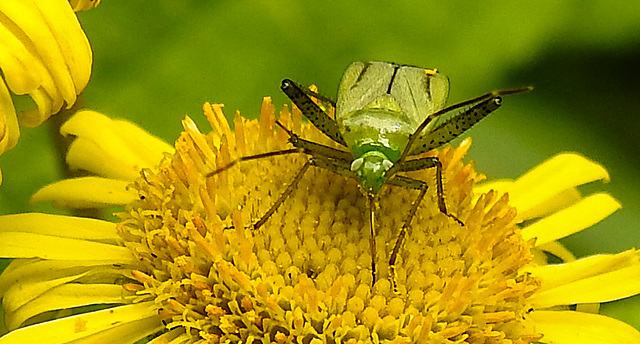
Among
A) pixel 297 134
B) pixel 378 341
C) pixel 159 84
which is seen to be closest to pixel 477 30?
pixel 159 84

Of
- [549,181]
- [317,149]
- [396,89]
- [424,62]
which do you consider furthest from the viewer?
[424,62]

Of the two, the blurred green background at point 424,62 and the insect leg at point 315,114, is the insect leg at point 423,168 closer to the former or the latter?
the insect leg at point 315,114

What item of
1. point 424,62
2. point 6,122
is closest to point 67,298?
point 6,122

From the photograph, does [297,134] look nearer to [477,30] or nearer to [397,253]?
[397,253]

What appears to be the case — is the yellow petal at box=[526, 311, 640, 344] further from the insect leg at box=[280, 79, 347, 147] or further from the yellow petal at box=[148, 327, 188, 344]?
the yellow petal at box=[148, 327, 188, 344]

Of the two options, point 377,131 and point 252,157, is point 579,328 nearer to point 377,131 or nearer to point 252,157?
point 377,131

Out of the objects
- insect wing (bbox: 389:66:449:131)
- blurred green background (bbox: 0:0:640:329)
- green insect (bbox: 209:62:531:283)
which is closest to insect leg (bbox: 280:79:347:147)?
green insect (bbox: 209:62:531:283)
